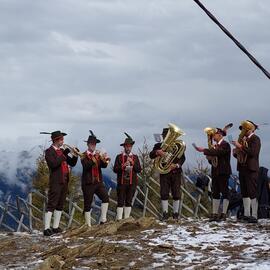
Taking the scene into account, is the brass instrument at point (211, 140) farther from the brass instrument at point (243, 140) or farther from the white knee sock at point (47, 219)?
the white knee sock at point (47, 219)

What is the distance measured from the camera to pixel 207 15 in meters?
5.73

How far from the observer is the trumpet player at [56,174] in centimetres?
1247

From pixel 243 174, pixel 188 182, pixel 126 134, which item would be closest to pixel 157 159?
pixel 126 134

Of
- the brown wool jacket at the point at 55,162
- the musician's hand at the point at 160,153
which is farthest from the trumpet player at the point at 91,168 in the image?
the musician's hand at the point at 160,153

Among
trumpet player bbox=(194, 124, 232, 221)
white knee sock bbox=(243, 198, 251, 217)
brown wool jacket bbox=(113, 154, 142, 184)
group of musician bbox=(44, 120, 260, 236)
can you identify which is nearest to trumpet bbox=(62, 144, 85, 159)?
group of musician bbox=(44, 120, 260, 236)

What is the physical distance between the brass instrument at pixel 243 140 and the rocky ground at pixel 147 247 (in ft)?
3.73

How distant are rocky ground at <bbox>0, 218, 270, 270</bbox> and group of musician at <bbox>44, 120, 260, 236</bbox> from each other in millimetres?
587

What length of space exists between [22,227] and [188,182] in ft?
16.8

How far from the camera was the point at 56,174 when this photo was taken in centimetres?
1259

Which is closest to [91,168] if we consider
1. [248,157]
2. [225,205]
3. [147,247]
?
[225,205]

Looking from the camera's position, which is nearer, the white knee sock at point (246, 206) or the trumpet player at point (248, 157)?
the trumpet player at point (248, 157)

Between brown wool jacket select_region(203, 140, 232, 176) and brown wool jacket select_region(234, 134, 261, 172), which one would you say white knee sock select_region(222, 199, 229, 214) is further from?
brown wool jacket select_region(234, 134, 261, 172)

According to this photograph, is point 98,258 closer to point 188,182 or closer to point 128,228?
point 128,228

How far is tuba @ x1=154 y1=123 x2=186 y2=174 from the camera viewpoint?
1333cm
